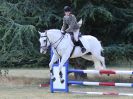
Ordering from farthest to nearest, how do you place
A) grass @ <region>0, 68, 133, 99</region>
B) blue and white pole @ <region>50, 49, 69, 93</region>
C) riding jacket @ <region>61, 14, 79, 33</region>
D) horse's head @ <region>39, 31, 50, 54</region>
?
1. blue and white pole @ <region>50, 49, 69, 93</region>
2. riding jacket @ <region>61, 14, 79, 33</region>
3. grass @ <region>0, 68, 133, 99</region>
4. horse's head @ <region>39, 31, 50, 54</region>

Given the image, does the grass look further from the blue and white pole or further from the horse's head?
the horse's head

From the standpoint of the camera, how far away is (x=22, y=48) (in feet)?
61.1

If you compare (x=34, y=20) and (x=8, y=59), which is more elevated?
(x=34, y=20)

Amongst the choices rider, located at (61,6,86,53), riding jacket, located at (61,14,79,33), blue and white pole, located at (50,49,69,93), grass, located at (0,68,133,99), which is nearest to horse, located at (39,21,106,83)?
rider, located at (61,6,86,53)

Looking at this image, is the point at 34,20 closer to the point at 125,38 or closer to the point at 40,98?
the point at 125,38

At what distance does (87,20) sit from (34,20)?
212 centimetres

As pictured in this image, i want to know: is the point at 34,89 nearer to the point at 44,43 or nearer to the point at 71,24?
the point at 44,43

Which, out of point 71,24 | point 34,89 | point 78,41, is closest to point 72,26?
point 71,24

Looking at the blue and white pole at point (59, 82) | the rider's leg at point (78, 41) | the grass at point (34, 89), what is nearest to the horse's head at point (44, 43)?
the rider's leg at point (78, 41)

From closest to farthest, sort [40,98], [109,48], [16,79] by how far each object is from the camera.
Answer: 1. [40,98]
2. [109,48]
3. [16,79]

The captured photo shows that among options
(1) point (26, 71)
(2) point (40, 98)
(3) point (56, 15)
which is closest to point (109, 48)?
(3) point (56, 15)

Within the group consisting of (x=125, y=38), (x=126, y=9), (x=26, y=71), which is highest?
(x=126, y=9)

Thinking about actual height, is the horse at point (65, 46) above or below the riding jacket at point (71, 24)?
below

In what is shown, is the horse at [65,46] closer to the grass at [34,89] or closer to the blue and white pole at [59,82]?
the blue and white pole at [59,82]
